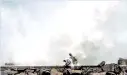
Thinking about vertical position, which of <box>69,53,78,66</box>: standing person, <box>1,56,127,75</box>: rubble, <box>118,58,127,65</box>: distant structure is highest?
<box>69,53,78,66</box>: standing person

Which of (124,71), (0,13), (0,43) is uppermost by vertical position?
(0,13)

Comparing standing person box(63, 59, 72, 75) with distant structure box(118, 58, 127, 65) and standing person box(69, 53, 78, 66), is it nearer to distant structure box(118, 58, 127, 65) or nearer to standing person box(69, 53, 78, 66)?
standing person box(69, 53, 78, 66)

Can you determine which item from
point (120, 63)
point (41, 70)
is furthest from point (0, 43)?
point (120, 63)

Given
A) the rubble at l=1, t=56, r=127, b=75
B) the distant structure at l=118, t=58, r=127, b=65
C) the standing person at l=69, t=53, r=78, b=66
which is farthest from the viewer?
the standing person at l=69, t=53, r=78, b=66

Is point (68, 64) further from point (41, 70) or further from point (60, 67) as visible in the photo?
point (41, 70)

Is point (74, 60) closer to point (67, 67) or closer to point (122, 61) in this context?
point (67, 67)

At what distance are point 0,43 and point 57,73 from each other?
9.89 ft

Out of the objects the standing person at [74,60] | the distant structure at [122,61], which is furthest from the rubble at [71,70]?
the standing person at [74,60]

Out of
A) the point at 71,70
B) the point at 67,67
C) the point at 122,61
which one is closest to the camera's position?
the point at 71,70

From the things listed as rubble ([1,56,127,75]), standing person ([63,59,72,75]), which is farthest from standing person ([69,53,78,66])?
rubble ([1,56,127,75])

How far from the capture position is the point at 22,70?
1126 cm

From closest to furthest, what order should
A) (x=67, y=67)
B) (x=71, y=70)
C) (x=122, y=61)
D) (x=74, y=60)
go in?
(x=71, y=70)
(x=122, y=61)
(x=67, y=67)
(x=74, y=60)

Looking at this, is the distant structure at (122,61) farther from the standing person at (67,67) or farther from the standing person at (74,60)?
the standing person at (67,67)

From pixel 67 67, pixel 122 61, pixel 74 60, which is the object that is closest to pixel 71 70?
pixel 67 67
